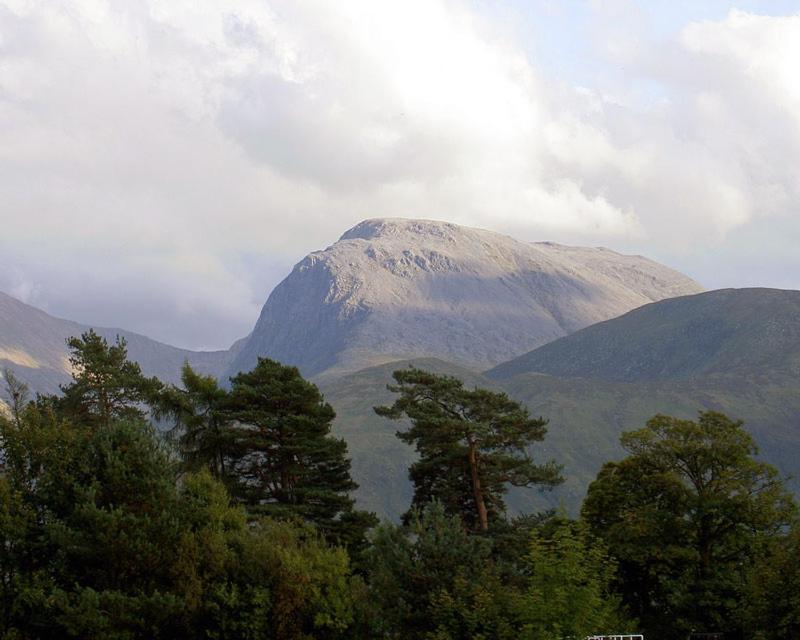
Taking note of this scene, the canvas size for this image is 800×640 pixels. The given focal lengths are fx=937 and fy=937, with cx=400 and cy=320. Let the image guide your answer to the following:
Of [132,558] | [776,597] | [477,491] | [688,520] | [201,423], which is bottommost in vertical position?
[132,558]

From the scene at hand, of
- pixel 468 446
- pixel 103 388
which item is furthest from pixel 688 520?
pixel 103 388

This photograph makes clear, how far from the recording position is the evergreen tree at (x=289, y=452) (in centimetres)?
5847

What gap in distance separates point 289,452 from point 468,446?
1150cm

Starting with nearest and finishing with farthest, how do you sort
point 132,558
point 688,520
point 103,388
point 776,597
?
point 132,558 → point 776,597 → point 688,520 → point 103,388

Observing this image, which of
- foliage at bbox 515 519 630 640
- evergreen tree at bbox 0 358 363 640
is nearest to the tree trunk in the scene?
evergreen tree at bbox 0 358 363 640

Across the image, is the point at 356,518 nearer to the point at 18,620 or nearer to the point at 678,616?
the point at 678,616

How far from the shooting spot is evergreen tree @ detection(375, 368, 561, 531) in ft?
198

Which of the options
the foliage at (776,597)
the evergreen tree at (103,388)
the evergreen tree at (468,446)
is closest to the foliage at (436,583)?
the foliage at (776,597)

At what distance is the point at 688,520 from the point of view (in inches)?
2080

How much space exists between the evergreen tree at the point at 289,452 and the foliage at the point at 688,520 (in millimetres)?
15559

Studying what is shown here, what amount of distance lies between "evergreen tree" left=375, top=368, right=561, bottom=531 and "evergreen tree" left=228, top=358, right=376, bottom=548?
16.5 feet

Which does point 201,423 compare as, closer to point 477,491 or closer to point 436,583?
point 477,491

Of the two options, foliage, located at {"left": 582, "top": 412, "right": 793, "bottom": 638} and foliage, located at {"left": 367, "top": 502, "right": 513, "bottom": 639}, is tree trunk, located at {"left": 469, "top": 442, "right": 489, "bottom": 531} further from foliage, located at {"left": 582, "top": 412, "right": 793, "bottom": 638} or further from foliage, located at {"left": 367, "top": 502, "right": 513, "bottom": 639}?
foliage, located at {"left": 367, "top": 502, "right": 513, "bottom": 639}

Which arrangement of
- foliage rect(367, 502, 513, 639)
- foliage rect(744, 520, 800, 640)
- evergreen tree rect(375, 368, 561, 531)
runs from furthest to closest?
evergreen tree rect(375, 368, 561, 531) → foliage rect(744, 520, 800, 640) → foliage rect(367, 502, 513, 639)
